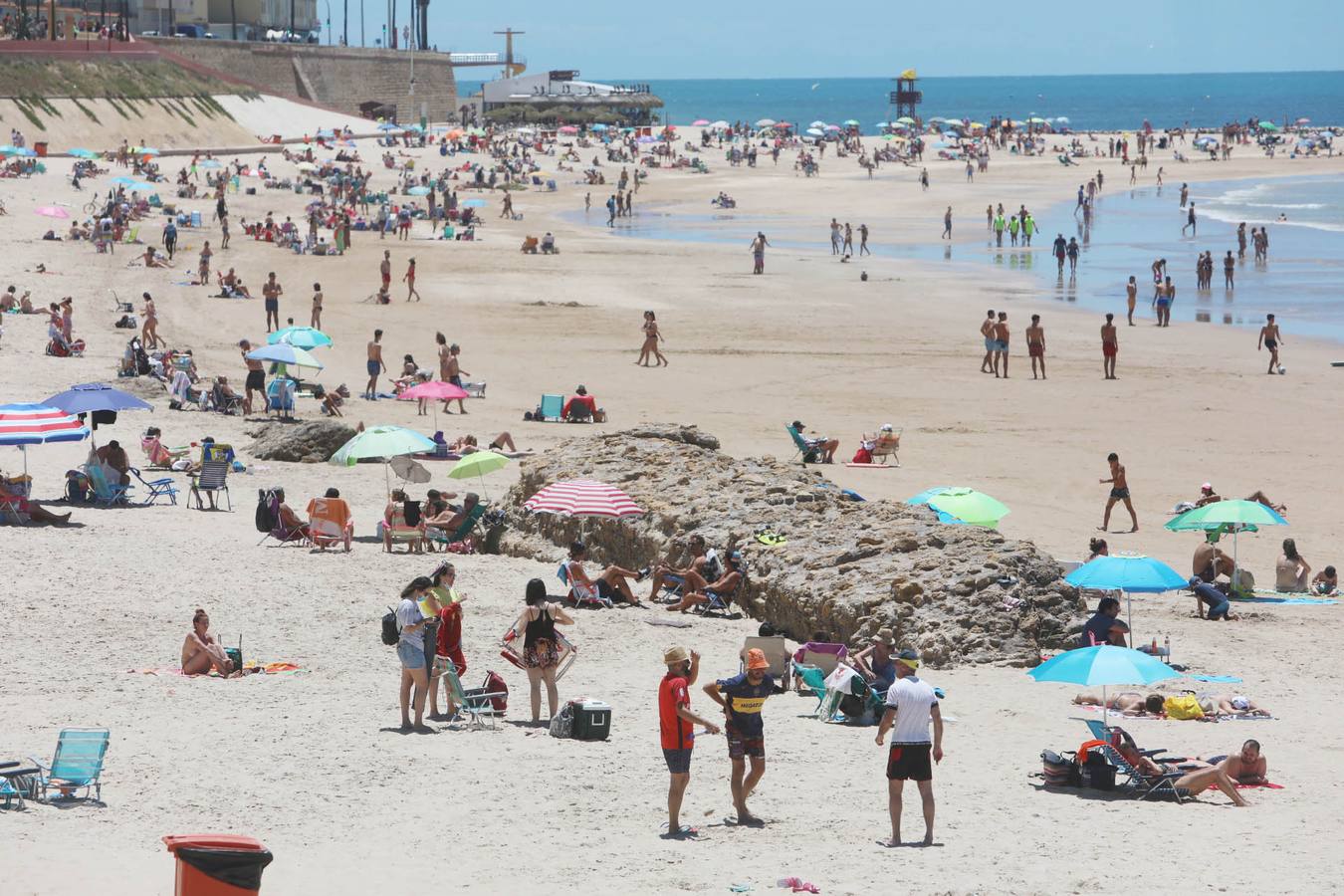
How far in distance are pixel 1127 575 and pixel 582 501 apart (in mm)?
4776

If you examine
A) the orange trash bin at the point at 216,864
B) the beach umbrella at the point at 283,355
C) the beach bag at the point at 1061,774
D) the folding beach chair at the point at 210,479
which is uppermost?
the beach umbrella at the point at 283,355

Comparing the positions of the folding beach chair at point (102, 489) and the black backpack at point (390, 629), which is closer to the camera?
the black backpack at point (390, 629)

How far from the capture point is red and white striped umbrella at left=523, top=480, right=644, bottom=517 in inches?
579

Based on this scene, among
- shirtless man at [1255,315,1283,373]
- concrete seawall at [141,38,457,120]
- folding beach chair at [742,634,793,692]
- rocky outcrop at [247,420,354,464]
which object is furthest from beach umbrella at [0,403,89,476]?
concrete seawall at [141,38,457,120]

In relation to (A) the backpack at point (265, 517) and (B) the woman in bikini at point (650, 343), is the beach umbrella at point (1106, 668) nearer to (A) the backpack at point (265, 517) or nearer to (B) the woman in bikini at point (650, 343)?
(A) the backpack at point (265, 517)

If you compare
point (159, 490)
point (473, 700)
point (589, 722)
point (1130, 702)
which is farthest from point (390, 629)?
point (159, 490)

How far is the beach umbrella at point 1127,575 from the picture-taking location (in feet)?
40.4

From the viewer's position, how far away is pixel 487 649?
1267 cm

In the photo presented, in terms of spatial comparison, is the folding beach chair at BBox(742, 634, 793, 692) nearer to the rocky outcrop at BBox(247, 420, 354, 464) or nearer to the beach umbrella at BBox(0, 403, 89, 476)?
the beach umbrella at BBox(0, 403, 89, 476)

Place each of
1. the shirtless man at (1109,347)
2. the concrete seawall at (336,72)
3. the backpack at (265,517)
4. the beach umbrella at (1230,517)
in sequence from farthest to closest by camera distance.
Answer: the concrete seawall at (336,72), the shirtless man at (1109,347), the backpack at (265,517), the beach umbrella at (1230,517)

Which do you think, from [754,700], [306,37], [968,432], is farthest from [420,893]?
[306,37]

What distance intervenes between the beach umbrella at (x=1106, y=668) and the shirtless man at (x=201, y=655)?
5450mm

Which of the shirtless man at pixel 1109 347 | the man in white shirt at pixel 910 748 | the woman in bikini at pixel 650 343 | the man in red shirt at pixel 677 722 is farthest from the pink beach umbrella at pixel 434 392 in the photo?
the man in white shirt at pixel 910 748

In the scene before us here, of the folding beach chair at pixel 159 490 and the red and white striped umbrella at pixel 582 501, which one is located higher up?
the red and white striped umbrella at pixel 582 501
